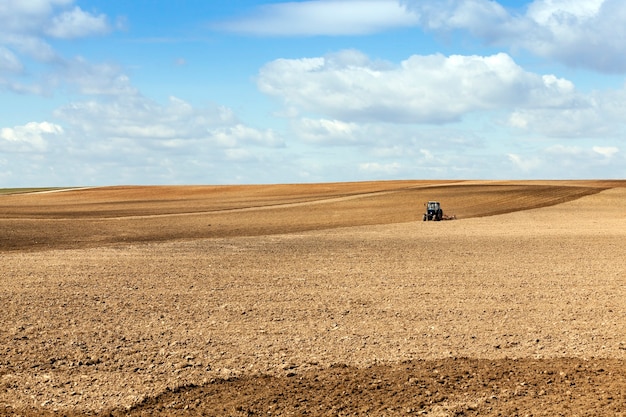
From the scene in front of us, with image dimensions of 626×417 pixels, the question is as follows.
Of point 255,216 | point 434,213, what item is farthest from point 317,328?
point 255,216

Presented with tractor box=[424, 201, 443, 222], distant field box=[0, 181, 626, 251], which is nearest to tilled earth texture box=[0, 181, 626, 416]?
distant field box=[0, 181, 626, 251]

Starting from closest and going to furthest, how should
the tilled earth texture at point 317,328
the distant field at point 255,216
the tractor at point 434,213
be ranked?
1. the tilled earth texture at point 317,328
2. the distant field at point 255,216
3. the tractor at point 434,213

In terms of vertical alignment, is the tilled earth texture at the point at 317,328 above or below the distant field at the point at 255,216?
below

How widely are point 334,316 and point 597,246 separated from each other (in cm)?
1703

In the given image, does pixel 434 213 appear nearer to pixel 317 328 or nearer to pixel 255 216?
pixel 255 216

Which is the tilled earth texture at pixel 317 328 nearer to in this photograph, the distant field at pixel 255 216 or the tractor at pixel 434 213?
the distant field at pixel 255 216

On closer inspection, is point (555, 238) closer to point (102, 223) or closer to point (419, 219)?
point (419, 219)

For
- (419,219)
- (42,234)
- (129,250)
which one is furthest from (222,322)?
(419,219)

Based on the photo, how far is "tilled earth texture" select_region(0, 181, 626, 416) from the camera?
33.2 feet

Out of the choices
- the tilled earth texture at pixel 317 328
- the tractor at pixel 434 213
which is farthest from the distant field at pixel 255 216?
the tilled earth texture at pixel 317 328

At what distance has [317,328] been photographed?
14172 millimetres

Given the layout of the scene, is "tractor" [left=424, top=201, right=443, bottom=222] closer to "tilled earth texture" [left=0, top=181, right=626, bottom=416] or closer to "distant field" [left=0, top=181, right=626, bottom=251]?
"distant field" [left=0, top=181, right=626, bottom=251]

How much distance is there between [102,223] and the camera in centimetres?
4625

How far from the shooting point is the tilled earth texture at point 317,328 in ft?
33.2
